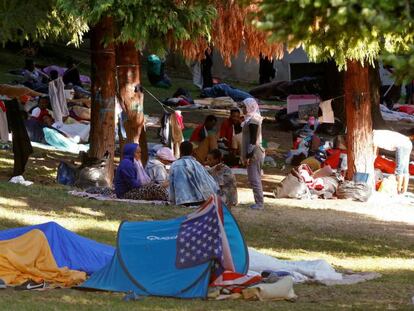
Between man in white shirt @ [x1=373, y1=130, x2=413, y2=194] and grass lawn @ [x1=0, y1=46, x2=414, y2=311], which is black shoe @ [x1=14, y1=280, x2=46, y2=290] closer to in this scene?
grass lawn @ [x1=0, y1=46, x2=414, y2=311]

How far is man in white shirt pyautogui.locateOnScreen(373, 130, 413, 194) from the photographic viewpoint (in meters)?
18.3

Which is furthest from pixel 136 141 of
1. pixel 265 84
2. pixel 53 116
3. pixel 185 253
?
pixel 265 84

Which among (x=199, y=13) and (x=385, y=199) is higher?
(x=199, y=13)

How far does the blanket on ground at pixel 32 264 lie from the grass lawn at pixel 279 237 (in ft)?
0.99

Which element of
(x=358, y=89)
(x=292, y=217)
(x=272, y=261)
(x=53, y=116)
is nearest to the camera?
(x=272, y=261)

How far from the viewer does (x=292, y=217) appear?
1568 centimetres

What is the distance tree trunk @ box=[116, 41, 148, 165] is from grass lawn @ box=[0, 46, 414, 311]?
1.60 metres

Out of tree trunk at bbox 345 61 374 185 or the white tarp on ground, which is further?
tree trunk at bbox 345 61 374 185

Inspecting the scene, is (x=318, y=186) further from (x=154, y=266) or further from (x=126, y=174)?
(x=154, y=266)

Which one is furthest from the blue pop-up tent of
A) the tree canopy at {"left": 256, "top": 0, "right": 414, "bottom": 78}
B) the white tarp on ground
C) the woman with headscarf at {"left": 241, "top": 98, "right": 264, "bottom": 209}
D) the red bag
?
the red bag

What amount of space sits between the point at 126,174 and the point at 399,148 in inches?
211

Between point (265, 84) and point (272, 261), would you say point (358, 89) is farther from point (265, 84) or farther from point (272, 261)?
point (265, 84)

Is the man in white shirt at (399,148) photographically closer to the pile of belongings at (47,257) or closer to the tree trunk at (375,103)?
the tree trunk at (375,103)

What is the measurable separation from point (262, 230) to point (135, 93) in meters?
3.82
